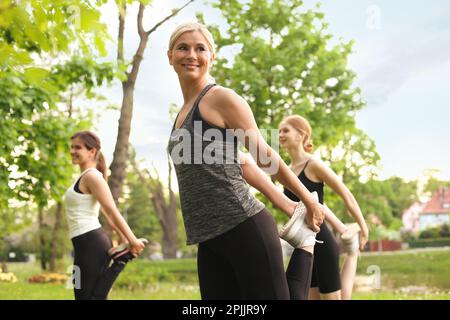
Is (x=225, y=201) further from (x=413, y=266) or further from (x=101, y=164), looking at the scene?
(x=413, y=266)

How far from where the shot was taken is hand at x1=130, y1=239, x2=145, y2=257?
4.58m

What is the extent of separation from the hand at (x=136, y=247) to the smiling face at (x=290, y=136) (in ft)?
4.80

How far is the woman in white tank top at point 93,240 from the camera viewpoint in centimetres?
458

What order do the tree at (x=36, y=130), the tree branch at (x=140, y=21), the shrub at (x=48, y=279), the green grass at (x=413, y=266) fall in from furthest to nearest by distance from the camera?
1. the green grass at (x=413, y=266)
2. the shrub at (x=48, y=279)
3. the tree branch at (x=140, y=21)
4. the tree at (x=36, y=130)

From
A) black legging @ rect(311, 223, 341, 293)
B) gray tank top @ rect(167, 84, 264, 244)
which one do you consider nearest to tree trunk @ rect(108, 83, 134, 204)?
black legging @ rect(311, 223, 341, 293)

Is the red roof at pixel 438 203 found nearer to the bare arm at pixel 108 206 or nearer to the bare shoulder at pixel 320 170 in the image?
the bare shoulder at pixel 320 170

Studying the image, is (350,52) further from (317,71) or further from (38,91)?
(38,91)

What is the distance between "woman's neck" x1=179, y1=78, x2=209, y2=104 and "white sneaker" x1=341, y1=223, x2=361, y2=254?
8.98 feet

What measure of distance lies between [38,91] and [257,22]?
10.1 m

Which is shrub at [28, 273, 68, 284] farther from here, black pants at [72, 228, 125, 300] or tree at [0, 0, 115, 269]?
black pants at [72, 228, 125, 300]

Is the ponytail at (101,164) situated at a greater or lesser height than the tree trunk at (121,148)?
lesser

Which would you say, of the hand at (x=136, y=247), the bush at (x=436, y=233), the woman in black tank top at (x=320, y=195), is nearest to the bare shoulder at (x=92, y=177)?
the hand at (x=136, y=247)

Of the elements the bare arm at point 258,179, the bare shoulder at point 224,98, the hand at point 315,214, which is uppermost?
the bare shoulder at point 224,98
